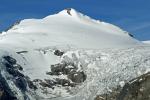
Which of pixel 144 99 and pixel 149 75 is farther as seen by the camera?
pixel 149 75

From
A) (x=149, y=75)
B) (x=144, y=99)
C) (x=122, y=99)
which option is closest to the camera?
(x=144, y=99)

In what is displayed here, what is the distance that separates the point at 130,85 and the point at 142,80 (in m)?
8.71

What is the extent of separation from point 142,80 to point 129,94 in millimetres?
4738

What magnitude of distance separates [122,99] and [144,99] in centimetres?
2958

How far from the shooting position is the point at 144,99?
16925cm

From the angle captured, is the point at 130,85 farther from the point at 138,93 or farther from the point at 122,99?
the point at 138,93

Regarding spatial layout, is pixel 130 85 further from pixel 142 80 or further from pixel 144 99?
pixel 144 99

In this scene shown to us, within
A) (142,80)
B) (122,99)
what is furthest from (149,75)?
(122,99)

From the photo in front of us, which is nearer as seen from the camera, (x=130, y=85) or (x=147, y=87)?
(x=147, y=87)

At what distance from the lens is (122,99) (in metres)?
199

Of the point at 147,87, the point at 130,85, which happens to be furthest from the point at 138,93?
the point at 130,85

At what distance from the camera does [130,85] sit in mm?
196000

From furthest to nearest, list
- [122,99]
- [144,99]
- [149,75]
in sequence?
[122,99]
[149,75]
[144,99]

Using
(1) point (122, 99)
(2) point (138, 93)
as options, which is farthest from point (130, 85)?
(2) point (138, 93)
